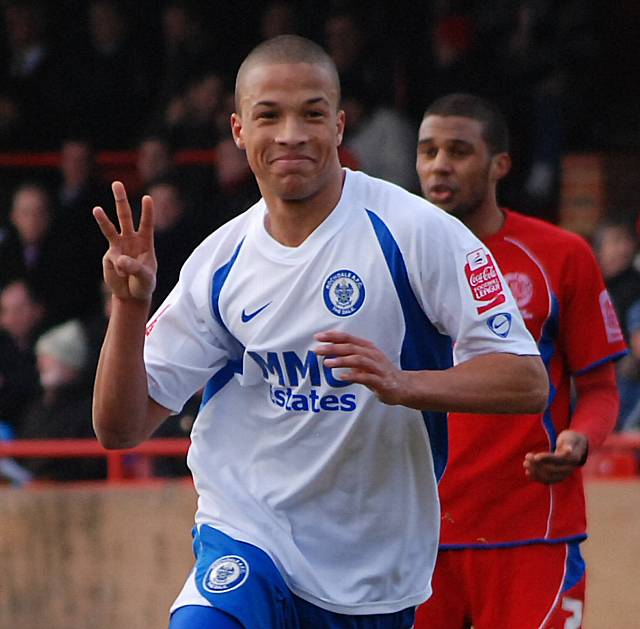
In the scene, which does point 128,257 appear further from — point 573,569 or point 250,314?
point 573,569

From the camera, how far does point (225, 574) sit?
4188mm

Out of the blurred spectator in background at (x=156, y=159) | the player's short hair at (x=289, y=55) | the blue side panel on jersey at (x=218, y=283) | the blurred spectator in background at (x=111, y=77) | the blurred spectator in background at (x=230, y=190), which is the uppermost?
the blurred spectator in background at (x=111, y=77)

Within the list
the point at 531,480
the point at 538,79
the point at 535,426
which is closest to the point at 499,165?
the point at 535,426

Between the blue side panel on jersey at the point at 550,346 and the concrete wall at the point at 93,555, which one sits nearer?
the blue side panel on jersey at the point at 550,346

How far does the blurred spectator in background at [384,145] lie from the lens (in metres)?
9.58

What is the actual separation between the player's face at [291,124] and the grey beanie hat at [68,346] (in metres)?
4.69

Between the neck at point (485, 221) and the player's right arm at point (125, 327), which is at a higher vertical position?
the neck at point (485, 221)

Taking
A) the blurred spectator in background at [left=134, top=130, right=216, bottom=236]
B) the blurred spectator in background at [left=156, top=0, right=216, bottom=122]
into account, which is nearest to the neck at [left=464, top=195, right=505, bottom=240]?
the blurred spectator in background at [left=134, top=130, right=216, bottom=236]

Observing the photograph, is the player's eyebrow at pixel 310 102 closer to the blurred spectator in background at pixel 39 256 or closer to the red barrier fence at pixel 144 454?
the red barrier fence at pixel 144 454

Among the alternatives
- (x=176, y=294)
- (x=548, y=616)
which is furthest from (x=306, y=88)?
(x=548, y=616)

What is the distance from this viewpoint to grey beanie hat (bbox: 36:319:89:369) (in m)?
8.75

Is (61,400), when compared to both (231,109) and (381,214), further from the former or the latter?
(381,214)

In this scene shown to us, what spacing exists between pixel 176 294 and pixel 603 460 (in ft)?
12.6

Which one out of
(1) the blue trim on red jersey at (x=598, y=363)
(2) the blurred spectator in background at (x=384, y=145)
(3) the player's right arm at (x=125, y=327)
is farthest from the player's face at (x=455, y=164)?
(2) the blurred spectator in background at (x=384, y=145)
